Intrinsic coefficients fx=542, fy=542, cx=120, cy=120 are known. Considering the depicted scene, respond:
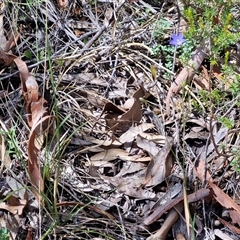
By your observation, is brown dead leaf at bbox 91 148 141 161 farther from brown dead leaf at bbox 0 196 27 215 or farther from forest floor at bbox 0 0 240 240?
brown dead leaf at bbox 0 196 27 215

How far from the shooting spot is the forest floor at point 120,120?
Result: 2033 mm

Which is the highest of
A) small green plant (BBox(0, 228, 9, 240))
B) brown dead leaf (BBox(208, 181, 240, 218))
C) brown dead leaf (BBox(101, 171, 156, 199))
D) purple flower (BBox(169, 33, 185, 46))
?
purple flower (BBox(169, 33, 185, 46))

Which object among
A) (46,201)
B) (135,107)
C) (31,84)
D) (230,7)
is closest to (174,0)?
(230,7)

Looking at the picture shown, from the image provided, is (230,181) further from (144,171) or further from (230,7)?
(230,7)

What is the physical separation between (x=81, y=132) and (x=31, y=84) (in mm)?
305

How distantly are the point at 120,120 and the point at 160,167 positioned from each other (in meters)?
0.28

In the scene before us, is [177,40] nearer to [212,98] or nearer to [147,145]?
[212,98]

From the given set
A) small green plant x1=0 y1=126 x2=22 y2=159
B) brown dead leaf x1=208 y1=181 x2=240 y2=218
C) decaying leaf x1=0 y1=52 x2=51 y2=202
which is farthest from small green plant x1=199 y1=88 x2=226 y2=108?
small green plant x1=0 y1=126 x2=22 y2=159

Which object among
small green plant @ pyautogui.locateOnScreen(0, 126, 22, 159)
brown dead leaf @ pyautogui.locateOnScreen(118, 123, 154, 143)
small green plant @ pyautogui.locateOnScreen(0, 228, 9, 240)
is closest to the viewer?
small green plant @ pyautogui.locateOnScreen(0, 228, 9, 240)

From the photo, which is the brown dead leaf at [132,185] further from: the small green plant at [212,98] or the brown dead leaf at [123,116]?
the small green plant at [212,98]

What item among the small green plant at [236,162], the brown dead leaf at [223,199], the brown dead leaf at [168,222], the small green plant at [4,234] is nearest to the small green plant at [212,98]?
the small green plant at [236,162]

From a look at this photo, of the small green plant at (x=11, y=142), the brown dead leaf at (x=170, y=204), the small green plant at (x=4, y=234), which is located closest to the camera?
the small green plant at (x=4, y=234)

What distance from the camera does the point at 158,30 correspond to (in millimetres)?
2502

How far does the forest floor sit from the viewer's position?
6.67 feet
